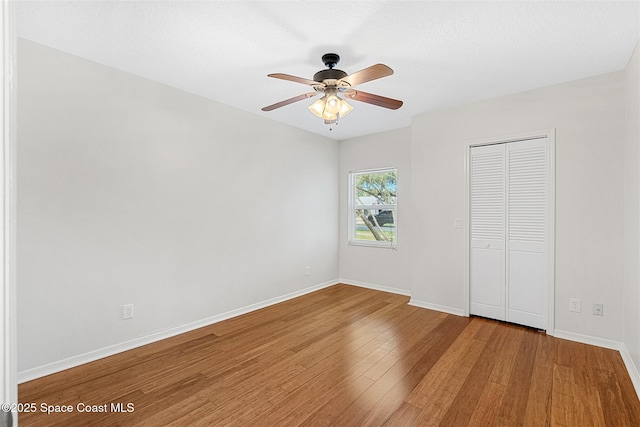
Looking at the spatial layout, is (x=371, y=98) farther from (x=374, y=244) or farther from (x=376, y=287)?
(x=376, y=287)

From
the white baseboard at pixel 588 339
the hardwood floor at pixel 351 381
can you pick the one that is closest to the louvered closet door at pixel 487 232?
the hardwood floor at pixel 351 381

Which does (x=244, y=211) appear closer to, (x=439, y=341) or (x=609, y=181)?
(x=439, y=341)

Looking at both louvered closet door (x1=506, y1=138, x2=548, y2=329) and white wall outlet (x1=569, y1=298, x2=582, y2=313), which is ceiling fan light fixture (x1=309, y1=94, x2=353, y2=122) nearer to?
louvered closet door (x1=506, y1=138, x2=548, y2=329)

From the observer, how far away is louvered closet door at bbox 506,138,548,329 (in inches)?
124

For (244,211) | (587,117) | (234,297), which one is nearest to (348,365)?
(234,297)

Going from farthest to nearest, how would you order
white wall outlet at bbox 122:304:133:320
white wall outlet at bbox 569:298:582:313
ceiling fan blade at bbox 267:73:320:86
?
white wall outlet at bbox 569:298:582:313
white wall outlet at bbox 122:304:133:320
ceiling fan blade at bbox 267:73:320:86

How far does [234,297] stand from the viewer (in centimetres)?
366

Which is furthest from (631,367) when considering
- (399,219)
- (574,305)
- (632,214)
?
(399,219)

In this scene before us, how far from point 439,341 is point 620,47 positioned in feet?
9.32

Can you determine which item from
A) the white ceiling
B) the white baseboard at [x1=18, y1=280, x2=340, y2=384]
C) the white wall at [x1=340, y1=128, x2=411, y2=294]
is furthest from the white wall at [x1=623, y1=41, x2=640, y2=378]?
the white baseboard at [x1=18, y1=280, x2=340, y2=384]

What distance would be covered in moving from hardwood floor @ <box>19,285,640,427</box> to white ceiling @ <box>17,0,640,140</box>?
2519 mm

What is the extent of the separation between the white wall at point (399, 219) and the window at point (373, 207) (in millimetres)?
103

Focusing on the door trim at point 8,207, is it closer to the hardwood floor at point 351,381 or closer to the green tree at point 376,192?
the hardwood floor at point 351,381

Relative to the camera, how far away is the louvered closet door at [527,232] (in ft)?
10.4
